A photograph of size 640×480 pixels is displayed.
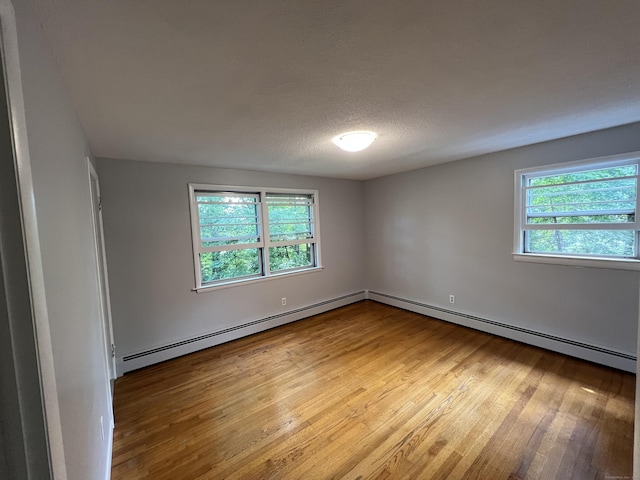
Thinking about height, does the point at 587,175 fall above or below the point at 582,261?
above

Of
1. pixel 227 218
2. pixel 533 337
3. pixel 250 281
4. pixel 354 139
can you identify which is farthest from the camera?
pixel 250 281

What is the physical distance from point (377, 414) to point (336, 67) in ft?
7.73

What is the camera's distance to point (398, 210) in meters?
4.33

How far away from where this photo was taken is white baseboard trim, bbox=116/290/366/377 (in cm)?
284

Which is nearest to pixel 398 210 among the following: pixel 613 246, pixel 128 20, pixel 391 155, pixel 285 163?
pixel 391 155

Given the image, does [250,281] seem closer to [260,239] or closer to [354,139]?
[260,239]

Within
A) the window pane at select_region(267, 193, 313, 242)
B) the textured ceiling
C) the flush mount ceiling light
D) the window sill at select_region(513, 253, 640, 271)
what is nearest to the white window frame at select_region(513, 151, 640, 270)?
the window sill at select_region(513, 253, 640, 271)

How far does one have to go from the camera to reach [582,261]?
2.65 m

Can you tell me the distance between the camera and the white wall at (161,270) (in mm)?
2768

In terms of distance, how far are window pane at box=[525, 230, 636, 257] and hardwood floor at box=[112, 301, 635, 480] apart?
110 cm

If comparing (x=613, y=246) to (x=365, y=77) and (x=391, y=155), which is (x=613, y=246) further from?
(x=365, y=77)

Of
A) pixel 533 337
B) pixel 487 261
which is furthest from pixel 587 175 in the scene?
pixel 533 337

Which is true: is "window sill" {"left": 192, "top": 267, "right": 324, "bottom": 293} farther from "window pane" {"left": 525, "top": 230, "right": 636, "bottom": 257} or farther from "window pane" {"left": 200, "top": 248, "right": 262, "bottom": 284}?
"window pane" {"left": 525, "top": 230, "right": 636, "bottom": 257}

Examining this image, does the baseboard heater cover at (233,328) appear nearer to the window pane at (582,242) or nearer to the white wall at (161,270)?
the white wall at (161,270)
